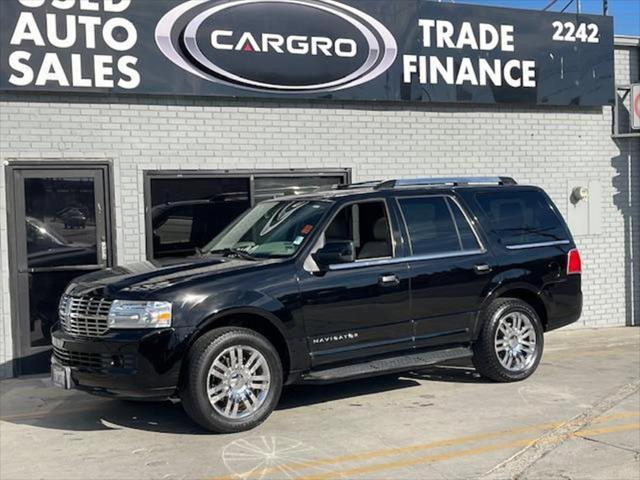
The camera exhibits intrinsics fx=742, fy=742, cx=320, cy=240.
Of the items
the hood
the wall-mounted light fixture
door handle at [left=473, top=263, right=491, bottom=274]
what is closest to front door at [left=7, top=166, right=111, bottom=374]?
the hood

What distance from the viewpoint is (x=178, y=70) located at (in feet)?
29.8

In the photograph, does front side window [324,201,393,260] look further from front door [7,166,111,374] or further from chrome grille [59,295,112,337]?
front door [7,166,111,374]

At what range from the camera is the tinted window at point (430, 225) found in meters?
7.09

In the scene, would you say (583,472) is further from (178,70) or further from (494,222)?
(178,70)

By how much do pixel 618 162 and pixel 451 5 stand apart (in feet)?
12.1

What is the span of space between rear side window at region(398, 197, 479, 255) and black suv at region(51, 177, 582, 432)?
0.01m

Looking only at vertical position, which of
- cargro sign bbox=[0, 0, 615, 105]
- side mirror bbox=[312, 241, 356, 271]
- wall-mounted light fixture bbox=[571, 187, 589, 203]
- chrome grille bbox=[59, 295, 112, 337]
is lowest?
chrome grille bbox=[59, 295, 112, 337]

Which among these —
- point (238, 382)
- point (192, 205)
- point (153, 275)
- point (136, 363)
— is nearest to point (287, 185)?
point (192, 205)

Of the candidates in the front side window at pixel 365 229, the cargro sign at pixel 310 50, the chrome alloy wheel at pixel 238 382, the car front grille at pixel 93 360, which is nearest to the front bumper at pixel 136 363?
the car front grille at pixel 93 360

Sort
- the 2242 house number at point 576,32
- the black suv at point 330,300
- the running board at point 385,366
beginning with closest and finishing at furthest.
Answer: the black suv at point 330,300 → the running board at point 385,366 → the 2242 house number at point 576,32

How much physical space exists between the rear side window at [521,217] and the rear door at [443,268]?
0.37 m

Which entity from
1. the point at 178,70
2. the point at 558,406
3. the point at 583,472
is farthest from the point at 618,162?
the point at 583,472

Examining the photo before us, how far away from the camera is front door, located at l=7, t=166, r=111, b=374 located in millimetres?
8582

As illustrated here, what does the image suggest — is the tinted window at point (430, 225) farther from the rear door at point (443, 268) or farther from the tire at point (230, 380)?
the tire at point (230, 380)
